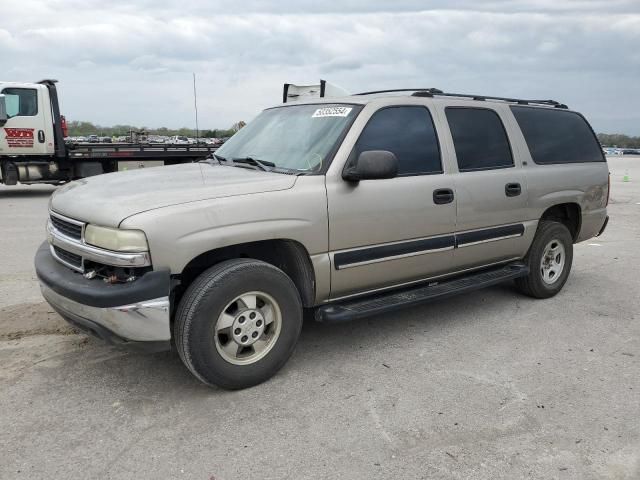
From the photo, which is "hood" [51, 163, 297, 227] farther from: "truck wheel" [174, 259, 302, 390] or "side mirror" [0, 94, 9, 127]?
"side mirror" [0, 94, 9, 127]

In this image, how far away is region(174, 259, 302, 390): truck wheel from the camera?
3197mm

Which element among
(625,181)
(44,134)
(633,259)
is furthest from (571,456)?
(625,181)

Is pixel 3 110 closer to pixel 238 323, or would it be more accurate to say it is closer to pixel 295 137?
pixel 295 137

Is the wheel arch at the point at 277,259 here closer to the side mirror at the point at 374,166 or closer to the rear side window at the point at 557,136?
the side mirror at the point at 374,166

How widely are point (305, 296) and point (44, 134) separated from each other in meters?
12.6

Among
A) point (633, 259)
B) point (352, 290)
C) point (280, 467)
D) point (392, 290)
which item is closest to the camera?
point (280, 467)

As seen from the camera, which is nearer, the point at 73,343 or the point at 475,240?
the point at 73,343

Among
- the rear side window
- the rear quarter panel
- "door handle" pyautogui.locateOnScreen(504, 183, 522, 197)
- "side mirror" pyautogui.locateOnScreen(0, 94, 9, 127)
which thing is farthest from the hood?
"side mirror" pyautogui.locateOnScreen(0, 94, 9, 127)

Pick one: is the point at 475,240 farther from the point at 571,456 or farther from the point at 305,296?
the point at 571,456

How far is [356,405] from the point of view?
3299 millimetres

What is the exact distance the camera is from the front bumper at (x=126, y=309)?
9.87 feet

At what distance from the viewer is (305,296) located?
3.78 metres

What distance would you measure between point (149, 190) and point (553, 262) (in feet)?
13.1

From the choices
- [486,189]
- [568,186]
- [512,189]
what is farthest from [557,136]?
[486,189]
